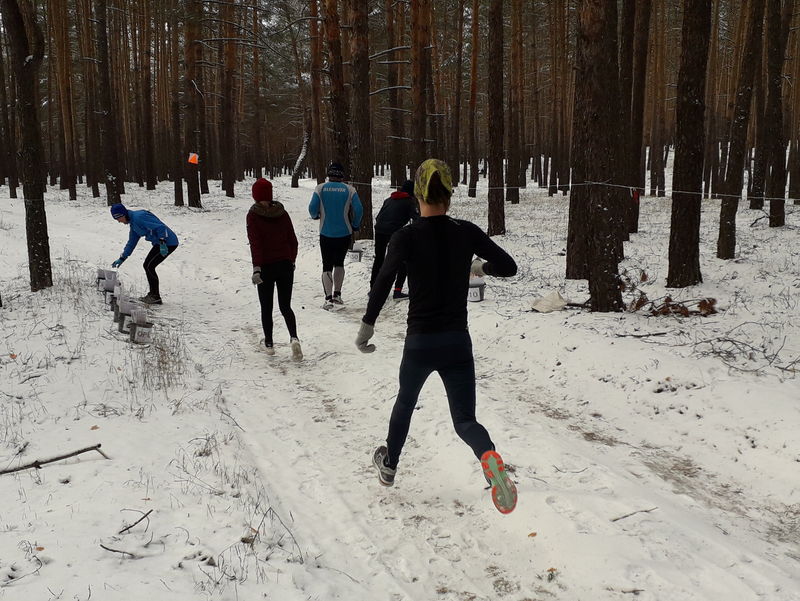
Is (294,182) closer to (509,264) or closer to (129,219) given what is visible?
(129,219)

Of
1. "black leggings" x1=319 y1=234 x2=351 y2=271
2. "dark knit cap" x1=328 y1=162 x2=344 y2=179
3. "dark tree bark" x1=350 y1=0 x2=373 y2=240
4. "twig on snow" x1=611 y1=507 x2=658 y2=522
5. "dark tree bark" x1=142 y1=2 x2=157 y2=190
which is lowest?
"twig on snow" x1=611 y1=507 x2=658 y2=522

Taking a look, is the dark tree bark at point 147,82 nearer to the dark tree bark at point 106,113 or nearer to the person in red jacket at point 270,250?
the dark tree bark at point 106,113

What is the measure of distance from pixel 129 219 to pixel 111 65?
2714 cm

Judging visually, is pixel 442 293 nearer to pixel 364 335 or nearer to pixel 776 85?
pixel 364 335

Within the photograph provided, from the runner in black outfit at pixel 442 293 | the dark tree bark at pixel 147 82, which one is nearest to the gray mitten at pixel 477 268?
the runner in black outfit at pixel 442 293

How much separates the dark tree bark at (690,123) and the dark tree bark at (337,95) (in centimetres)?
817

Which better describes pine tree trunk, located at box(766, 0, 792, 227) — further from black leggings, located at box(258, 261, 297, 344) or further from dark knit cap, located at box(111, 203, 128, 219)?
dark knit cap, located at box(111, 203, 128, 219)

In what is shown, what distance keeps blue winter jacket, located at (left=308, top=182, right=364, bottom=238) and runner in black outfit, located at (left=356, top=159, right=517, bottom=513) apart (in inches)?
224

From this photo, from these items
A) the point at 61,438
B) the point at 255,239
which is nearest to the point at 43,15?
the point at 255,239

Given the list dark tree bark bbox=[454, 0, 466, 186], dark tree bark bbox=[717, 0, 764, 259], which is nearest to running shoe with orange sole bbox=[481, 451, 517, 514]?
dark tree bark bbox=[717, 0, 764, 259]

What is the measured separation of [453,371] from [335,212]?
19.6ft

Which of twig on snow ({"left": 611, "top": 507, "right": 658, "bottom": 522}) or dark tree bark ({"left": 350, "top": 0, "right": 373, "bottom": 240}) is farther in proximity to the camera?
dark tree bark ({"left": 350, "top": 0, "right": 373, "bottom": 240})

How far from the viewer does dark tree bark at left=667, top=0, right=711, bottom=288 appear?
27.0 ft

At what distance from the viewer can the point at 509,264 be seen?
3.39 meters
